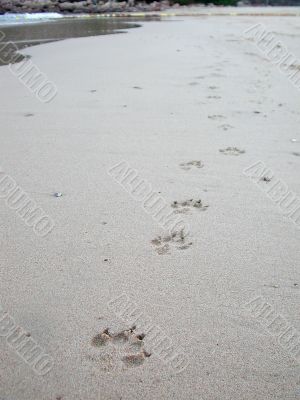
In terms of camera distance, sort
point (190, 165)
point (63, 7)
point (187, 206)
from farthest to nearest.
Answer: point (63, 7)
point (190, 165)
point (187, 206)

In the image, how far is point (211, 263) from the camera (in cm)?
181

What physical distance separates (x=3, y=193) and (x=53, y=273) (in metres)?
0.87

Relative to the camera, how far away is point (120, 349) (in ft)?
4.66

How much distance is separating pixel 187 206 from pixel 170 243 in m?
0.33

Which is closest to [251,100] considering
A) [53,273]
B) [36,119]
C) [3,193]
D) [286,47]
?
[36,119]

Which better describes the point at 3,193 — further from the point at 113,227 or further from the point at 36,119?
the point at 36,119

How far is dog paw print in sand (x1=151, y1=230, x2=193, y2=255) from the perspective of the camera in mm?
1923
